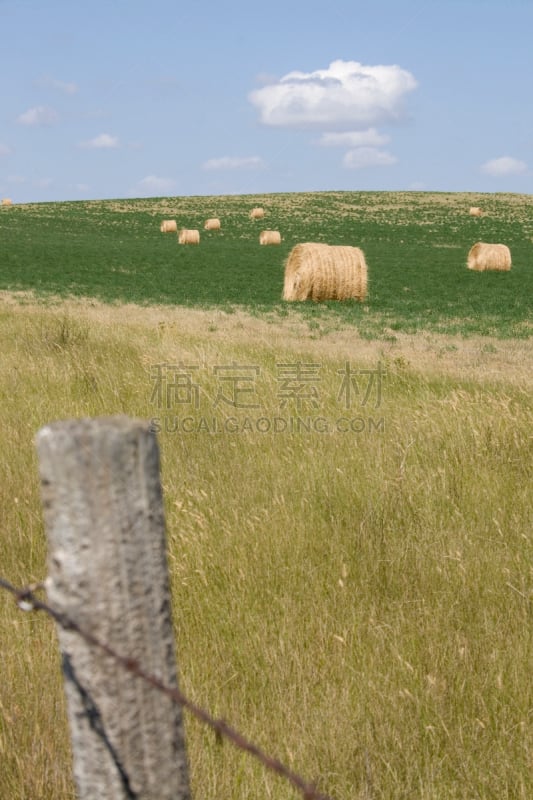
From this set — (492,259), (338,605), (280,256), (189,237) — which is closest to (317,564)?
(338,605)

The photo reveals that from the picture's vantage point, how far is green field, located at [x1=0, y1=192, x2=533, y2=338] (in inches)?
773

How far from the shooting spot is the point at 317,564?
3701 millimetres

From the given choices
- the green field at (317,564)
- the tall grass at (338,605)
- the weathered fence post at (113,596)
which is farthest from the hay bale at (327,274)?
the weathered fence post at (113,596)

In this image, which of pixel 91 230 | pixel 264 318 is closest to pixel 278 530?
pixel 264 318

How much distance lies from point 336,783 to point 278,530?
5.42ft

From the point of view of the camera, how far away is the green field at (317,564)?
247 centimetres

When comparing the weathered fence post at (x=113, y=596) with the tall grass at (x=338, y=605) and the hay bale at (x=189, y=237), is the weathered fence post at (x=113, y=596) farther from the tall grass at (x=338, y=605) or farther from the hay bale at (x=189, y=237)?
the hay bale at (x=189, y=237)

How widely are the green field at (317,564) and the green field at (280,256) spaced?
764cm

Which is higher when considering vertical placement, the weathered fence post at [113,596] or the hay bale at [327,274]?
the hay bale at [327,274]

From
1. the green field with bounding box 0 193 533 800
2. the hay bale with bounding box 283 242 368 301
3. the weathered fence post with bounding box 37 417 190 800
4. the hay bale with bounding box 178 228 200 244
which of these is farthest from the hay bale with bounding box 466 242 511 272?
the weathered fence post with bounding box 37 417 190 800

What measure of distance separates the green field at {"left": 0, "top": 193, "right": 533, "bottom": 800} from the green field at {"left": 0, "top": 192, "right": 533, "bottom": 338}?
25.1ft

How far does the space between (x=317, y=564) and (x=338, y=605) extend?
1.31ft

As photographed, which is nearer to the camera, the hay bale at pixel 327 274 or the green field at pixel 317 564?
the green field at pixel 317 564

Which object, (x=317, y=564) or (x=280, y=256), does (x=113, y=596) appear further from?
(x=280, y=256)
